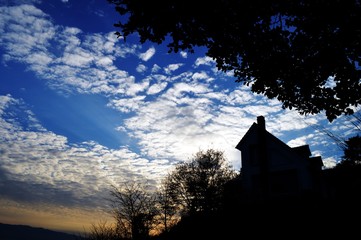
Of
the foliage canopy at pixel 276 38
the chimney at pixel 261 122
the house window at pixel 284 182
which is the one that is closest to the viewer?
the foliage canopy at pixel 276 38

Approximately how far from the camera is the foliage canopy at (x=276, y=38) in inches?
311

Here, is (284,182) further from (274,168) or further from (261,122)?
(261,122)

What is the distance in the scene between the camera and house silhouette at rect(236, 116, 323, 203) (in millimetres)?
29172

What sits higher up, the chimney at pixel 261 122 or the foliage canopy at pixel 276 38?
the chimney at pixel 261 122

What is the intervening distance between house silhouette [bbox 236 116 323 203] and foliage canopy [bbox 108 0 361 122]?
65.4ft

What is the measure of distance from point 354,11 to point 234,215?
14146 mm

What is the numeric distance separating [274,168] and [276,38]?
84.3 ft

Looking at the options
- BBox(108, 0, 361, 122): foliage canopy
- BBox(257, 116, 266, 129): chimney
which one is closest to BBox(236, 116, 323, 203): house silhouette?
BBox(257, 116, 266, 129): chimney

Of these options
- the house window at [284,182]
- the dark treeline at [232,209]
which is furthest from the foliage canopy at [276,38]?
the house window at [284,182]

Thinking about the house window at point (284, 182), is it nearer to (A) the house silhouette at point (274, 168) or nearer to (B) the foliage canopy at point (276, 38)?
(A) the house silhouette at point (274, 168)

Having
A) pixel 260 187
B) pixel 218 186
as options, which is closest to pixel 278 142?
pixel 260 187

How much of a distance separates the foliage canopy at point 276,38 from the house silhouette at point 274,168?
1995 centimetres

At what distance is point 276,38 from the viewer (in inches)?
359

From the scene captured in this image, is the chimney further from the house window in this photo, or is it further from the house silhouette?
the house window
